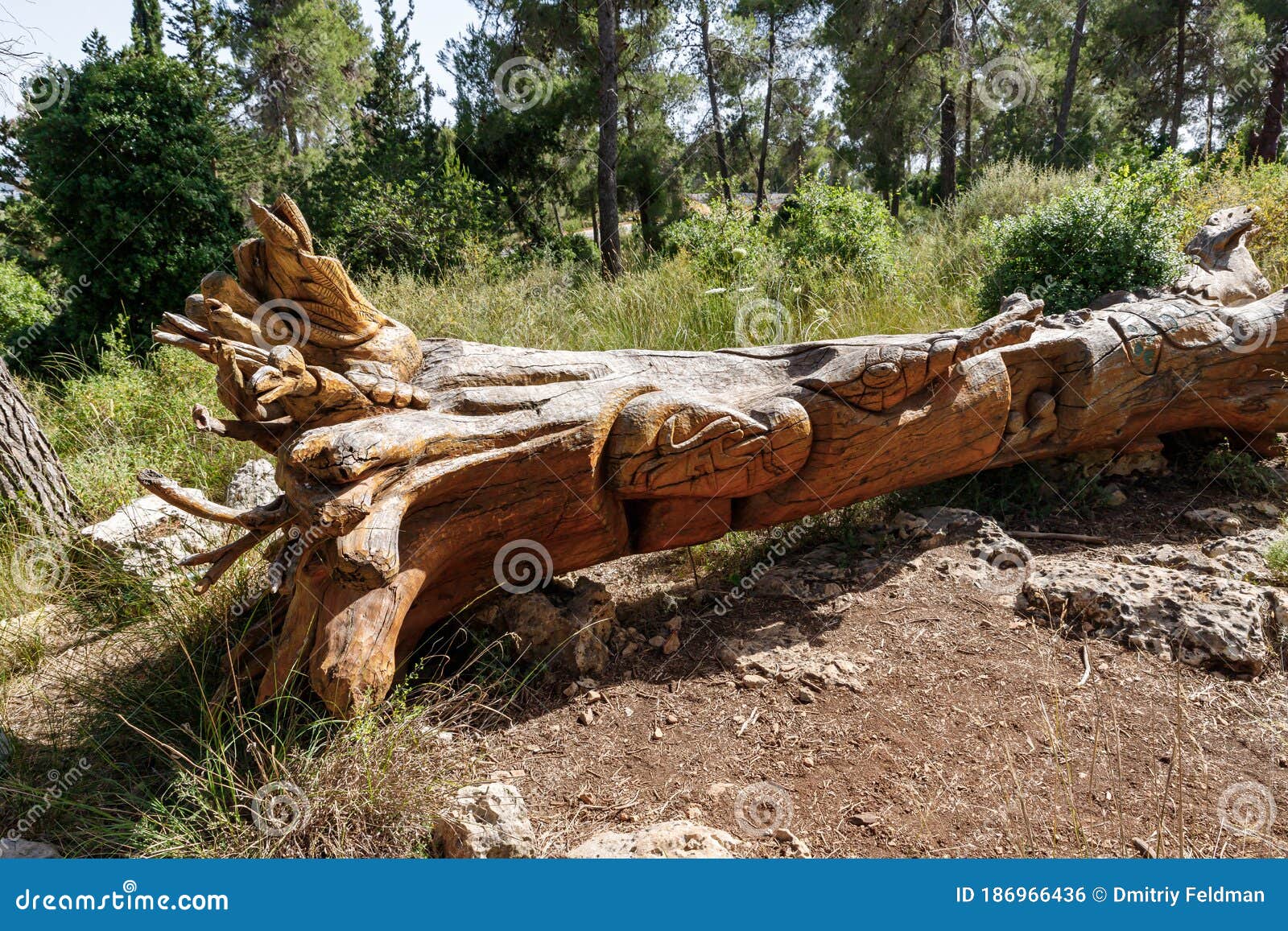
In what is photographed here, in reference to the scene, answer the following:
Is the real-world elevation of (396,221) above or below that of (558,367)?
above

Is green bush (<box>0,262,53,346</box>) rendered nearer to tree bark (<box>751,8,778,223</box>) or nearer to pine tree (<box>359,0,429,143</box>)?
pine tree (<box>359,0,429,143</box>)

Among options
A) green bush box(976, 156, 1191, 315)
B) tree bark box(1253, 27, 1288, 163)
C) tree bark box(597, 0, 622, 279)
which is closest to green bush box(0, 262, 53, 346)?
tree bark box(597, 0, 622, 279)

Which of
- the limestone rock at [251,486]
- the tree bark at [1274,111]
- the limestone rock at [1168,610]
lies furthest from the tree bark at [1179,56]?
the limestone rock at [251,486]

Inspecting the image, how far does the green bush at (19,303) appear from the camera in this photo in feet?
30.8

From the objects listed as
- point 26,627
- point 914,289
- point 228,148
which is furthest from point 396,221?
point 26,627

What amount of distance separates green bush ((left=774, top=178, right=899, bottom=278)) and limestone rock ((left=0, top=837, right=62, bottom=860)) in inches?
262

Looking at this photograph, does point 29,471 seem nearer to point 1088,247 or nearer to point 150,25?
point 1088,247

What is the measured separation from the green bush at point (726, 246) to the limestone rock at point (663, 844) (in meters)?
5.36

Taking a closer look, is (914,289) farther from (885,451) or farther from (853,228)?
(885,451)

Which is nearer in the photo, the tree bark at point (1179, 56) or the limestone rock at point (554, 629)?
the limestone rock at point (554, 629)

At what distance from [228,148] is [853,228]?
7.23m

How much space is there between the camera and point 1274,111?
38.8 ft

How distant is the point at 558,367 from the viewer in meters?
3.32

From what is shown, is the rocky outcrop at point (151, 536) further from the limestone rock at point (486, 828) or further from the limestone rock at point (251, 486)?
the limestone rock at point (486, 828)
